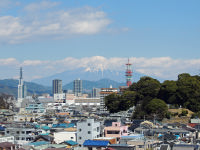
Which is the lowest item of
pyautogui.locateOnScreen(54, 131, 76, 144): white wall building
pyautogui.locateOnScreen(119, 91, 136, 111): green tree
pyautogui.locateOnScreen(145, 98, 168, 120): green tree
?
pyautogui.locateOnScreen(54, 131, 76, 144): white wall building

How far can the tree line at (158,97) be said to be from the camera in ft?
162

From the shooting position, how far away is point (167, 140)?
28875 mm

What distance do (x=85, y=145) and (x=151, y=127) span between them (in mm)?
12230

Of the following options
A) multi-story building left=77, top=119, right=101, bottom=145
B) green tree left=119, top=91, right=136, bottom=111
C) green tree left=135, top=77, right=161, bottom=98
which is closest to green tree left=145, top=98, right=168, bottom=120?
green tree left=135, top=77, right=161, bottom=98

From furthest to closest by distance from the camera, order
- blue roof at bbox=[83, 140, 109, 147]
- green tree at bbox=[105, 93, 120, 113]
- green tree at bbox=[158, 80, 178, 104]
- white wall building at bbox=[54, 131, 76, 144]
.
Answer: green tree at bbox=[105, 93, 120, 113] → green tree at bbox=[158, 80, 178, 104] → white wall building at bbox=[54, 131, 76, 144] → blue roof at bbox=[83, 140, 109, 147]

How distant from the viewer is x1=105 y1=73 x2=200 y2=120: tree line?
162 ft

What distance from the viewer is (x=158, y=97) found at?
2149 inches

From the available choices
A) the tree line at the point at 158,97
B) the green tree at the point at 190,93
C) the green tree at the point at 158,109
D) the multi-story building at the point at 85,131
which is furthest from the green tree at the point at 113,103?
the multi-story building at the point at 85,131

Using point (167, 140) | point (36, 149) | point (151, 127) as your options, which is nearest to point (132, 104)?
point (151, 127)

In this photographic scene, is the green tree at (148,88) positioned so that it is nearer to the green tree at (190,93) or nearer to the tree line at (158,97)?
the tree line at (158,97)

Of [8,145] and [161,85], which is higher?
[161,85]

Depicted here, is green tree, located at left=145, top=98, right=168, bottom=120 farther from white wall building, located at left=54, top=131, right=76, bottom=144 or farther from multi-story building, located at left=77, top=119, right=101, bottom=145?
white wall building, located at left=54, top=131, right=76, bottom=144

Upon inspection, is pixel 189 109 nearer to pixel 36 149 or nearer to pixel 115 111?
pixel 115 111

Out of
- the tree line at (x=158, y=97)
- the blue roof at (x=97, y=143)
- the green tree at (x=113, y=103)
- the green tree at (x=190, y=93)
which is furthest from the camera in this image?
the green tree at (x=113, y=103)
